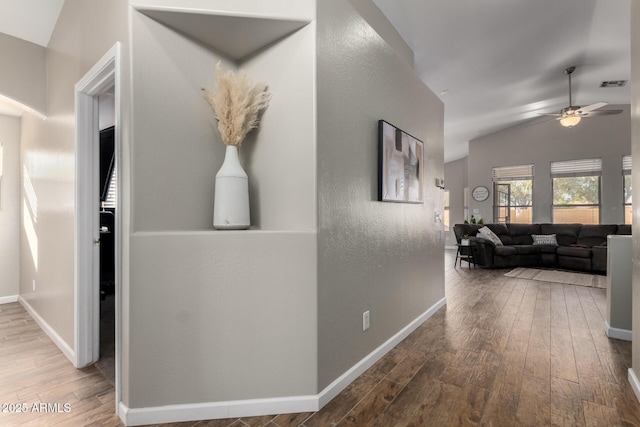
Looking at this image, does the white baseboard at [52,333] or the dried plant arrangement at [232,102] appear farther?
the white baseboard at [52,333]

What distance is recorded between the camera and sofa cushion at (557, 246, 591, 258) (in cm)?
586

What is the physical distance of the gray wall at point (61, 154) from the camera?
205 cm

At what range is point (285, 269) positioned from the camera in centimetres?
173

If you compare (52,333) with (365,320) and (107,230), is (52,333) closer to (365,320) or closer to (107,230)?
(107,230)


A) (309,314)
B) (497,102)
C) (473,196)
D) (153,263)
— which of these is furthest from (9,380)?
(473,196)

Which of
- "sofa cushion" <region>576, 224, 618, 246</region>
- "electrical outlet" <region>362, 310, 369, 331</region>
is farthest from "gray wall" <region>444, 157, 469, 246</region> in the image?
"electrical outlet" <region>362, 310, 369, 331</region>

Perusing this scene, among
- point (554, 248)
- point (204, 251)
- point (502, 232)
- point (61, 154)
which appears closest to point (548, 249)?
point (554, 248)

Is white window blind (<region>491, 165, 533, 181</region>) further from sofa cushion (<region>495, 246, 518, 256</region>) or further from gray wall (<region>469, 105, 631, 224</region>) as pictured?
sofa cushion (<region>495, 246, 518, 256</region>)

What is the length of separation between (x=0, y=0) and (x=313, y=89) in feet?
9.08

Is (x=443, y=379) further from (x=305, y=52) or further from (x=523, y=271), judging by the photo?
(x=523, y=271)

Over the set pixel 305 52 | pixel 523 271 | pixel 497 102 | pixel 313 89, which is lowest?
pixel 523 271

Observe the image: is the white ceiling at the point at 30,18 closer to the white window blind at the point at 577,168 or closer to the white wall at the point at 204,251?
the white wall at the point at 204,251

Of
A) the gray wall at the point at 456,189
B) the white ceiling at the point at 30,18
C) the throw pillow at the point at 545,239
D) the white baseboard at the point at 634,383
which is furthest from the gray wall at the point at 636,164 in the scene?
the gray wall at the point at 456,189

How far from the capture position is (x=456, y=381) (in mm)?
2037
